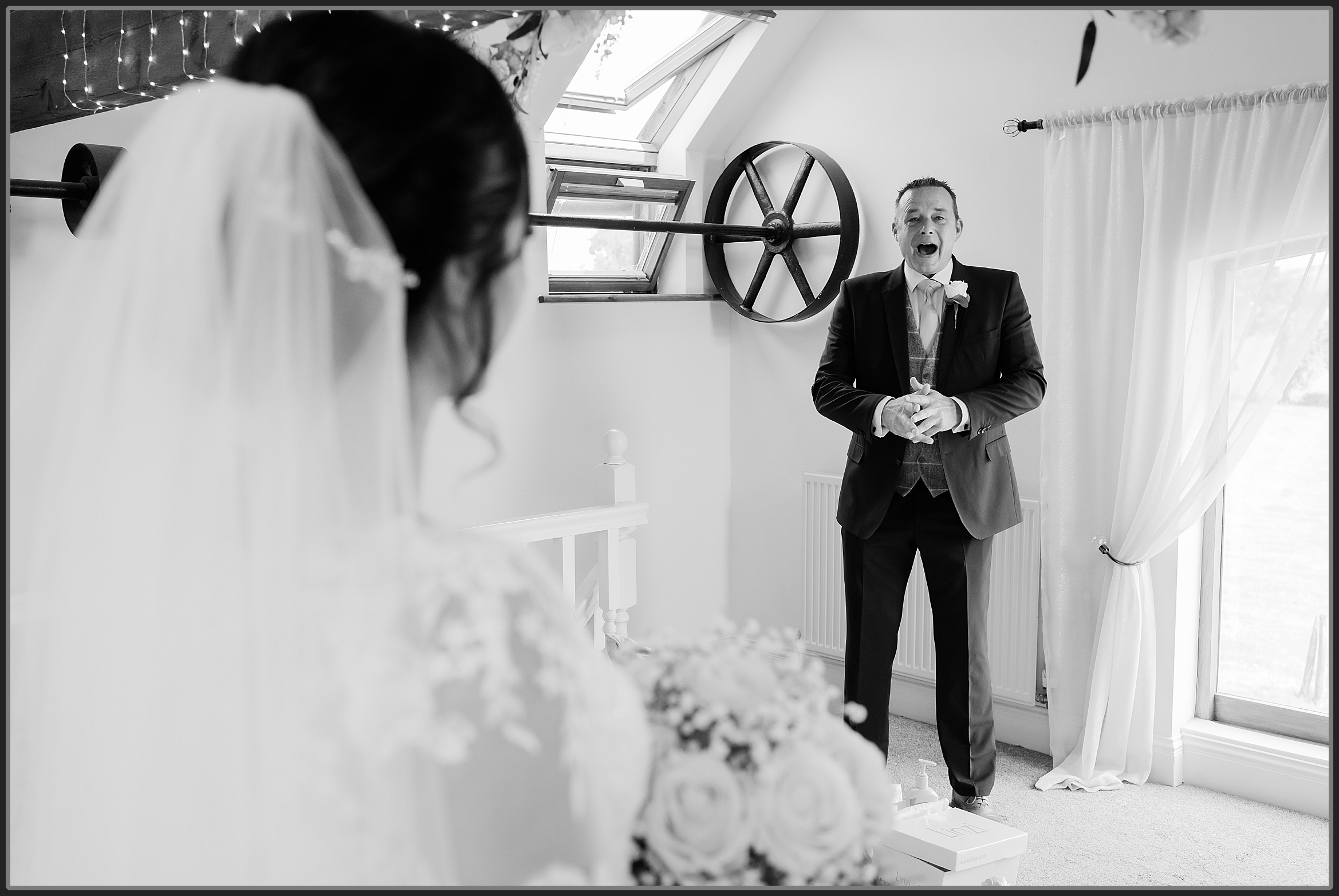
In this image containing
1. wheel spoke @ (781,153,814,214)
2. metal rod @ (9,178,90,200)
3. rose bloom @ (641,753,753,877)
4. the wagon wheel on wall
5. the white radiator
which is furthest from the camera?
wheel spoke @ (781,153,814,214)

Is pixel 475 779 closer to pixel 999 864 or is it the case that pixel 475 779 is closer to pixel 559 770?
pixel 559 770

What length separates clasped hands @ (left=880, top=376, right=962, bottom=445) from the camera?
2840 mm

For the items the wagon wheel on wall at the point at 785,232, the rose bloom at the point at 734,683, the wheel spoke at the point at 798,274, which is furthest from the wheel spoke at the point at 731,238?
the rose bloom at the point at 734,683

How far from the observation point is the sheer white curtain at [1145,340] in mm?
2924

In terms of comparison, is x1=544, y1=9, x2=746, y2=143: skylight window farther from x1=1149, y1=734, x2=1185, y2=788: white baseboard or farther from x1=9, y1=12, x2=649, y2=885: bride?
x1=9, y1=12, x2=649, y2=885: bride

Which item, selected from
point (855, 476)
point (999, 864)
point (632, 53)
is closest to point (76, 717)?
point (999, 864)

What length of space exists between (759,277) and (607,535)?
4.88 feet

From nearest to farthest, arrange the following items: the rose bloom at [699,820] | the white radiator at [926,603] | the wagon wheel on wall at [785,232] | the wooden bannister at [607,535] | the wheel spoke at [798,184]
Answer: the rose bloom at [699,820]
the wooden bannister at [607,535]
the white radiator at [926,603]
the wagon wheel on wall at [785,232]
the wheel spoke at [798,184]

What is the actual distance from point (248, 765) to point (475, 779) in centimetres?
20

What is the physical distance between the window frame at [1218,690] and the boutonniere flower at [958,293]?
992 millimetres

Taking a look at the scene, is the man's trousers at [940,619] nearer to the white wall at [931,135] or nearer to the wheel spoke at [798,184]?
the white wall at [931,135]

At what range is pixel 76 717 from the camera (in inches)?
40.5

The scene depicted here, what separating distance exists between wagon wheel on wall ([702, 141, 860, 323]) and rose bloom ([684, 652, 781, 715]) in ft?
9.22

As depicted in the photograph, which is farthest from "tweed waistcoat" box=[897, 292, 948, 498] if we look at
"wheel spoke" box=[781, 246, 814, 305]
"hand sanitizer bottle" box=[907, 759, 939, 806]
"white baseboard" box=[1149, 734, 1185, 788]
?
"white baseboard" box=[1149, 734, 1185, 788]
